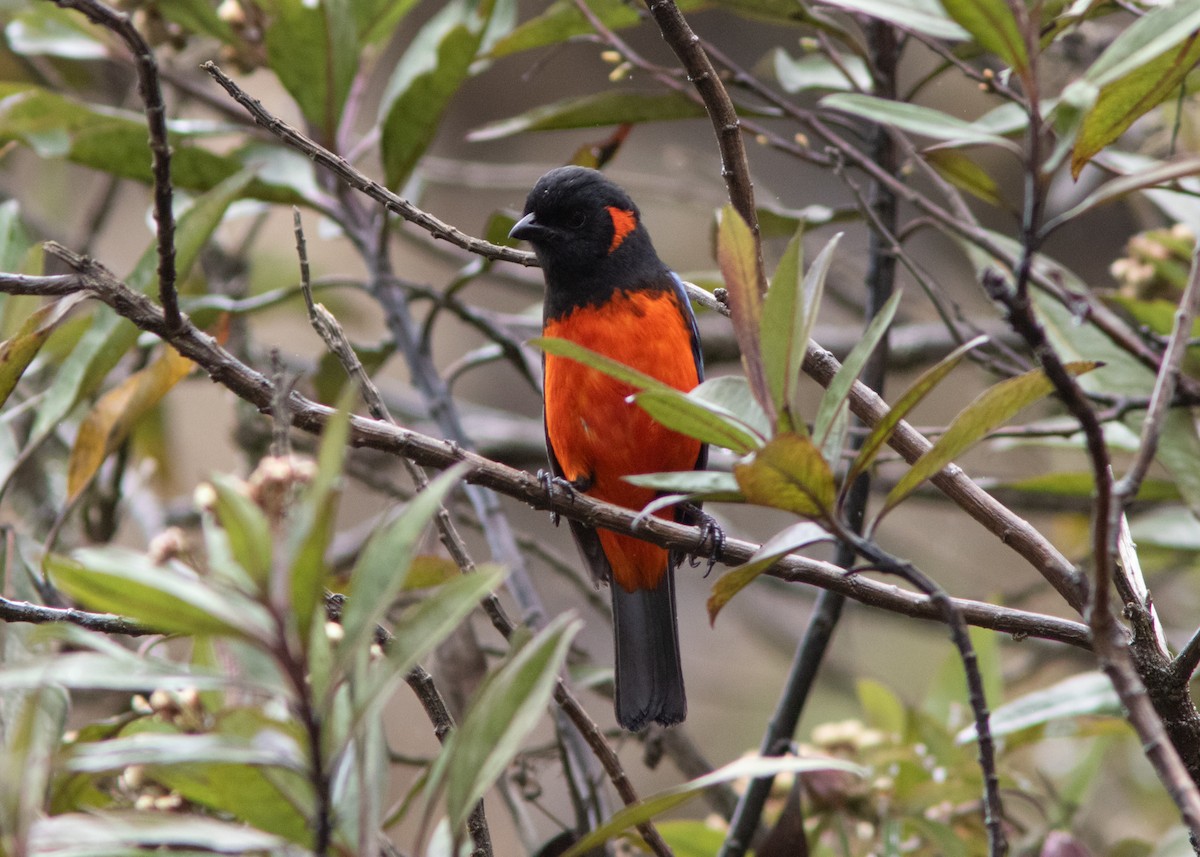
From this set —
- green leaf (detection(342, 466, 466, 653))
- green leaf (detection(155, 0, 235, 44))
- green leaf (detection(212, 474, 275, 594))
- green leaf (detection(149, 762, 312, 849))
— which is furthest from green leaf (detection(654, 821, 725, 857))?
green leaf (detection(155, 0, 235, 44))

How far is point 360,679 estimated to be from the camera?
1329 millimetres

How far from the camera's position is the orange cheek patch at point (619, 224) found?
156 inches

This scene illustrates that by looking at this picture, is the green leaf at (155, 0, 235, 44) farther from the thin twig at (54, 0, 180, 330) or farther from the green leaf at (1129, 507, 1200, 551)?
the green leaf at (1129, 507, 1200, 551)

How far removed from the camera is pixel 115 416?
9.66 ft

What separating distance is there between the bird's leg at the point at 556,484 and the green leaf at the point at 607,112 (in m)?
1.14

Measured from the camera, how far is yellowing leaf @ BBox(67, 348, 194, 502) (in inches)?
114

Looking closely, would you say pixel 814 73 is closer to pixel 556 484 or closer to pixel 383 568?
pixel 556 484

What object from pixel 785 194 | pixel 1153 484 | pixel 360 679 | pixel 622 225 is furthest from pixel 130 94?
pixel 360 679

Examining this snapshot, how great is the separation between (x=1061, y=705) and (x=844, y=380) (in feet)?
5.73

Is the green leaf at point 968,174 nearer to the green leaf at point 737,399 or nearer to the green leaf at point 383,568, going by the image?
the green leaf at point 737,399

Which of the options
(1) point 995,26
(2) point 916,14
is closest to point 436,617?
(1) point 995,26

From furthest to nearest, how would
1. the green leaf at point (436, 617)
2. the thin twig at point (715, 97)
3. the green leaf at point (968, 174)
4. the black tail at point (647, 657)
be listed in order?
the black tail at point (647, 657) → the green leaf at point (968, 174) → the thin twig at point (715, 97) → the green leaf at point (436, 617)

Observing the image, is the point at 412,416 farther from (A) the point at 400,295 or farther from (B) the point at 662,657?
(B) the point at 662,657

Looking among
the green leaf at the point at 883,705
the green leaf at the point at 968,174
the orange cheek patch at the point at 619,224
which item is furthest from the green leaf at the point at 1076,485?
the orange cheek patch at the point at 619,224
